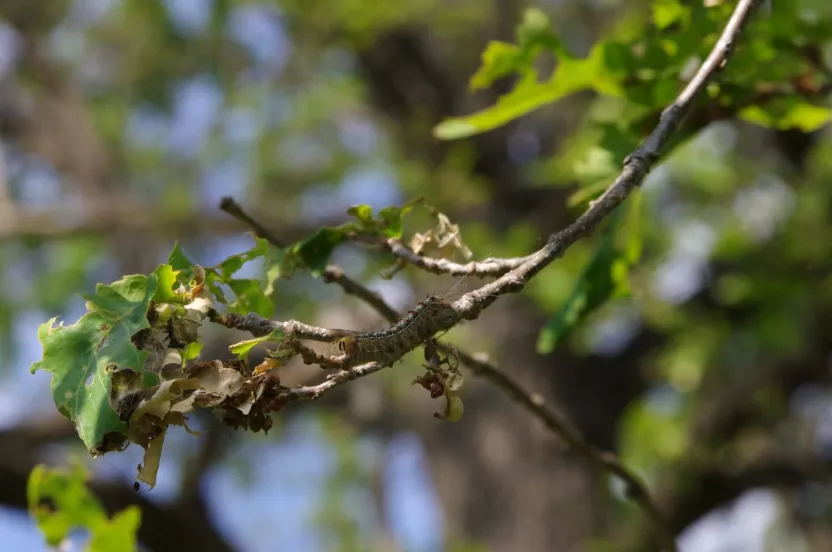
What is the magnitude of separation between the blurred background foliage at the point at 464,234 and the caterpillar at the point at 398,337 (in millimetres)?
1509

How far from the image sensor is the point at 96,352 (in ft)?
2.07

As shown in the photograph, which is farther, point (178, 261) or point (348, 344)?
point (178, 261)

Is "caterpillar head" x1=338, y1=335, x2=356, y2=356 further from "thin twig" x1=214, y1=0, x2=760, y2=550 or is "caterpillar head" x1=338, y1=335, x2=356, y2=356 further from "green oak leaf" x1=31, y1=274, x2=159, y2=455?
"green oak leaf" x1=31, y1=274, x2=159, y2=455

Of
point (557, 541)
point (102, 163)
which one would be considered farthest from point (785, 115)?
point (102, 163)

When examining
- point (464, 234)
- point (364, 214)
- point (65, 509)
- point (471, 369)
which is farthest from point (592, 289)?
point (464, 234)

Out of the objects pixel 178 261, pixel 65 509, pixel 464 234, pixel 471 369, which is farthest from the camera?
pixel 464 234

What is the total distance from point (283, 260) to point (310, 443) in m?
6.48

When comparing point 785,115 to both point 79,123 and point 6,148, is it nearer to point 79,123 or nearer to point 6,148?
point 79,123

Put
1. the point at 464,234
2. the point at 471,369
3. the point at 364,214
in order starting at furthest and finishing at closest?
the point at 464,234
the point at 471,369
the point at 364,214

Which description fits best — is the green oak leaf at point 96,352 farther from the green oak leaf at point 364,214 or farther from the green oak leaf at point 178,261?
the green oak leaf at point 364,214

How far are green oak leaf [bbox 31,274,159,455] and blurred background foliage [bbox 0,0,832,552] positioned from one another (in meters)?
1.43

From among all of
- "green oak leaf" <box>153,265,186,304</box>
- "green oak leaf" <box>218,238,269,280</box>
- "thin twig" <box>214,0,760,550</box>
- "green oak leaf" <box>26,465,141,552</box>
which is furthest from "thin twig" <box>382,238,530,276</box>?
"green oak leaf" <box>26,465,141,552</box>

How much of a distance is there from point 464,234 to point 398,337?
2774mm

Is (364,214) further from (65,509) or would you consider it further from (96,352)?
(65,509)
